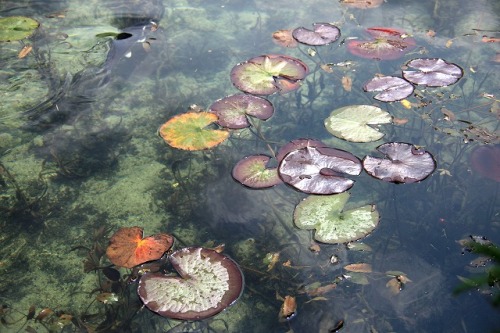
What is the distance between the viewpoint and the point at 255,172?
2.62 meters

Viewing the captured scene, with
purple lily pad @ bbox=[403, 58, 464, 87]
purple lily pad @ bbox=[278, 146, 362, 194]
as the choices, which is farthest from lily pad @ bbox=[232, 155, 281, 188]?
purple lily pad @ bbox=[403, 58, 464, 87]

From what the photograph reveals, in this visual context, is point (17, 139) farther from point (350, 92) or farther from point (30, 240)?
point (350, 92)

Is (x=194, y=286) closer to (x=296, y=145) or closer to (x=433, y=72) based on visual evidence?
(x=296, y=145)

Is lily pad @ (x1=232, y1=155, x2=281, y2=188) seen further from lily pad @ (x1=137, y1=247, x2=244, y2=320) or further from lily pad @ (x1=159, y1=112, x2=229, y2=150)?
lily pad @ (x1=137, y1=247, x2=244, y2=320)

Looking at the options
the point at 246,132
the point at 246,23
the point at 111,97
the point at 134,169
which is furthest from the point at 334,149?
the point at 246,23

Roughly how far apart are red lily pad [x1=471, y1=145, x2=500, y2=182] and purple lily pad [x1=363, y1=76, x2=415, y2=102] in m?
0.63

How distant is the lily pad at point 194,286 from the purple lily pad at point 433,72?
211cm

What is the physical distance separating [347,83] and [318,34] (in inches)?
26.6

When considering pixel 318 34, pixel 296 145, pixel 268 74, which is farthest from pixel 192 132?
pixel 318 34

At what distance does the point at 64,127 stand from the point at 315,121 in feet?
5.82

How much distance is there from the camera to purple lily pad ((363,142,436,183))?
2.54m

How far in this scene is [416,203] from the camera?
253cm

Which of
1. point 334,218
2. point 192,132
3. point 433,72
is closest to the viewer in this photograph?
point 334,218

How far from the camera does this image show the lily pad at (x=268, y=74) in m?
3.20
